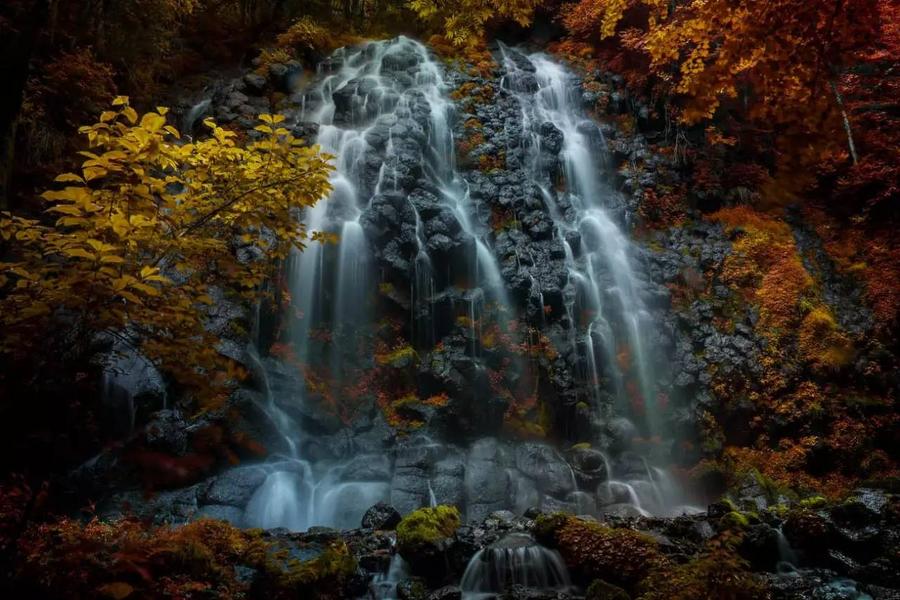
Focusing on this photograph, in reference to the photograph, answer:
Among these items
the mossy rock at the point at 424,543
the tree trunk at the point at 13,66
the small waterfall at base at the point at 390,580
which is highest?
the tree trunk at the point at 13,66

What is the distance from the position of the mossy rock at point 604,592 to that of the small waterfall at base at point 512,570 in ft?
2.53

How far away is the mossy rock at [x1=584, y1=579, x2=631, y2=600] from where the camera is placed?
18.7 feet

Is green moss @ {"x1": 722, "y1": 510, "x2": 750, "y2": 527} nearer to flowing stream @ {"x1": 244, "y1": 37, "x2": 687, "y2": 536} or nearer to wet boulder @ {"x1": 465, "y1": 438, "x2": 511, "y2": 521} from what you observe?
flowing stream @ {"x1": 244, "y1": 37, "x2": 687, "y2": 536}

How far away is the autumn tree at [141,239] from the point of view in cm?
274

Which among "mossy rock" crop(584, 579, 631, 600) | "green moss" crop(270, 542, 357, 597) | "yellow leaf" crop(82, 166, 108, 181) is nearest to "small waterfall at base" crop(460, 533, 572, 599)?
"mossy rock" crop(584, 579, 631, 600)

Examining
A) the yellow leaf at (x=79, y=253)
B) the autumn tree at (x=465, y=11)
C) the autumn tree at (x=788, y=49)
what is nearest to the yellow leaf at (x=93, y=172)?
the yellow leaf at (x=79, y=253)

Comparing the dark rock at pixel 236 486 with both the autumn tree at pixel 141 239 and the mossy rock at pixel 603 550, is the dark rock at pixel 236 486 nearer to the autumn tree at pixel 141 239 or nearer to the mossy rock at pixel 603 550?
the mossy rock at pixel 603 550

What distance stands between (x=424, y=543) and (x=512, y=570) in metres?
1.29

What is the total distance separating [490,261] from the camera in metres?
14.0

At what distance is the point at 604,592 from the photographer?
5.83 meters

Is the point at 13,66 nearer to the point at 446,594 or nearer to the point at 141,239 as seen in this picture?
the point at 141,239

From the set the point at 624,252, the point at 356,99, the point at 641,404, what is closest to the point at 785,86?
the point at 641,404

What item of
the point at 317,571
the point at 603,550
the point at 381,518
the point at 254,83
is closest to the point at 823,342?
the point at 603,550

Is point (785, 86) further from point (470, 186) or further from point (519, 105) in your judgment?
Result: point (519, 105)
